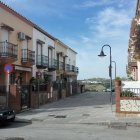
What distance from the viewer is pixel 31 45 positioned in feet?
104

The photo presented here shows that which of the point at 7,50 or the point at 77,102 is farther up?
the point at 7,50

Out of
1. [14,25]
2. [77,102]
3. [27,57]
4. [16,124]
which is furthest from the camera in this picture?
[77,102]

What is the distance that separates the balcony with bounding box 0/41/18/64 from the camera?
24.6 metres

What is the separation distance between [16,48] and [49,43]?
1183 centimetres

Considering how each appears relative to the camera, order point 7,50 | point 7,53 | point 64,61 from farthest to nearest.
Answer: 1. point 64,61
2. point 7,50
3. point 7,53

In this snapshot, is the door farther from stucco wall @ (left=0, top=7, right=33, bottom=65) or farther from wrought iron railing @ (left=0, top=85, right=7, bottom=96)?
stucco wall @ (left=0, top=7, right=33, bottom=65)

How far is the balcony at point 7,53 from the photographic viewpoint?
24.6 meters

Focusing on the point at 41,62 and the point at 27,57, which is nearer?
the point at 27,57

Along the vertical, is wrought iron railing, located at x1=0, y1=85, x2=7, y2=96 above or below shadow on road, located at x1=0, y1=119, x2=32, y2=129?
above

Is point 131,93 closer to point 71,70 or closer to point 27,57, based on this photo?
point 27,57

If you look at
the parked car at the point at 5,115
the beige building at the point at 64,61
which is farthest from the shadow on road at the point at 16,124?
the beige building at the point at 64,61

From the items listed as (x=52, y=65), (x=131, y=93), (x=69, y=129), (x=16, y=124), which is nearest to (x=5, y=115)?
(x=16, y=124)

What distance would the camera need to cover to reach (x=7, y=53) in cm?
2475

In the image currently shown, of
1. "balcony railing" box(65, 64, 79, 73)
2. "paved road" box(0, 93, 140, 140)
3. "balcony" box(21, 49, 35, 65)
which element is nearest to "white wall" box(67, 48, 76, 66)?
"balcony railing" box(65, 64, 79, 73)
